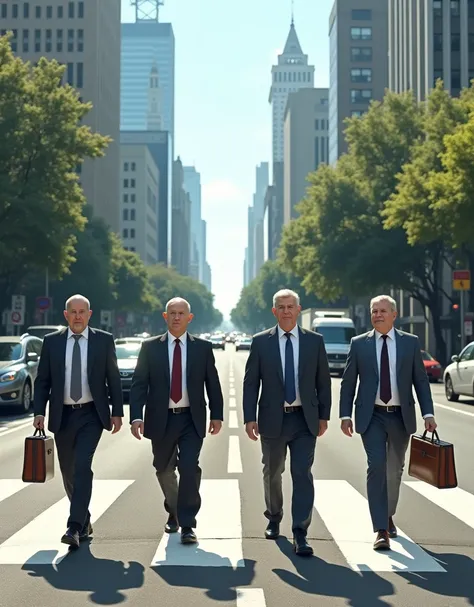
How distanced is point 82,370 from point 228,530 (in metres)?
1.72

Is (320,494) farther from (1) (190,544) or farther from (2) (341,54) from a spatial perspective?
(2) (341,54)

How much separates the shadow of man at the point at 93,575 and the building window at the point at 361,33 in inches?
4538

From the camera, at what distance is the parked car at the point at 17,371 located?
63.3ft

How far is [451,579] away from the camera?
19.6ft

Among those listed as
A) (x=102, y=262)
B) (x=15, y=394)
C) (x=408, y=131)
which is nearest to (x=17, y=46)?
(x=102, y=262)

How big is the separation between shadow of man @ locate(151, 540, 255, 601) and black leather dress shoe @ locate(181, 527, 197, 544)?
77 millimetres

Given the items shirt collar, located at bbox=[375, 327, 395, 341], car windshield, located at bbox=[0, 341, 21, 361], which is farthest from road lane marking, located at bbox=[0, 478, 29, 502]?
car windshield, located at bbox=[0, 341, 21, 361]

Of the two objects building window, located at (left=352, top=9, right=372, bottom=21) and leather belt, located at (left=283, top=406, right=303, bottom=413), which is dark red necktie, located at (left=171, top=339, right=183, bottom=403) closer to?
leather belt, located at (left=283, top=406, right=303, bottom=413)

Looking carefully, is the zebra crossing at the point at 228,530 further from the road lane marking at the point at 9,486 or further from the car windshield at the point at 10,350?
the car windshield at the point at 10,350

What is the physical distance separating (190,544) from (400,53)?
258 ft

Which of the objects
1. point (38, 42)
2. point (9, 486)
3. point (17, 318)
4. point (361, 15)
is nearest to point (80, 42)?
point (38, 42)

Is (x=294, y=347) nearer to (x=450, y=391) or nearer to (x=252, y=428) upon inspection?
(x=252, y=428)

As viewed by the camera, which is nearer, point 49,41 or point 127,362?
point 127,362

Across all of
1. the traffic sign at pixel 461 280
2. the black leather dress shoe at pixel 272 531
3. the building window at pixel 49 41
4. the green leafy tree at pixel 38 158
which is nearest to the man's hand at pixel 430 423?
the black leather dress shoe at pixel 272 531
